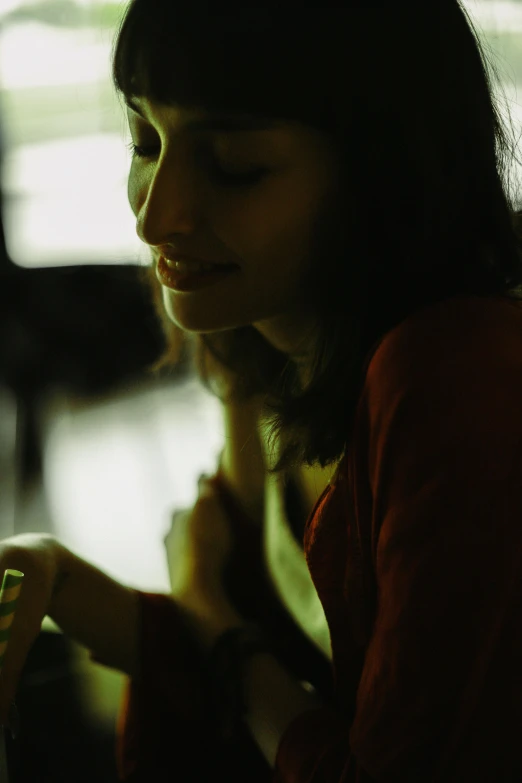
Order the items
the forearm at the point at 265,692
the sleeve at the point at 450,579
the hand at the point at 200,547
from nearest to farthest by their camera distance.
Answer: the sleeve at the point at 450,579, the forearm at the point at 265,692, the hand at the point at 200,547

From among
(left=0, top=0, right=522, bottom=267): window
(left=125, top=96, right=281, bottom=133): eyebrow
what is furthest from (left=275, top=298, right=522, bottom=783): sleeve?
(left=0, top=0, right=522, bottom=267): window

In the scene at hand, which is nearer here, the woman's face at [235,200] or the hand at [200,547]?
the woman's face at [235,200]

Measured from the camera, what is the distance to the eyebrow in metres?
0.62

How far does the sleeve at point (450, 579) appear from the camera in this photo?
1.80 ft

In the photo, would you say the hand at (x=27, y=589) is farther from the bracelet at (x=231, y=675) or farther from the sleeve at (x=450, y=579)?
the sleeve at (x=450, y=579)

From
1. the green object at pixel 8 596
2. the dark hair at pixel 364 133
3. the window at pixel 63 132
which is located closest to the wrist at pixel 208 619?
the dark hair at pixel 364 133

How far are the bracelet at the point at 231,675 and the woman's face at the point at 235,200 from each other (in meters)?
0.37

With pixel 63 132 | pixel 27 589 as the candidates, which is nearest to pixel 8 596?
pixel 27 589

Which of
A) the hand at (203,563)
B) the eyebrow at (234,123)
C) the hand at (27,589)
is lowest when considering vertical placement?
Answer: the hand at (203,563)

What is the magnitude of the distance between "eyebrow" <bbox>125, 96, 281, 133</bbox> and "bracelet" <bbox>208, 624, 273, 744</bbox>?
0.53 m

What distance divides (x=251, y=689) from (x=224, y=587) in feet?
0.63

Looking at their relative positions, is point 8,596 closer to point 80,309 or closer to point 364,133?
point 364,133

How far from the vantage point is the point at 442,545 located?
21.8 inches

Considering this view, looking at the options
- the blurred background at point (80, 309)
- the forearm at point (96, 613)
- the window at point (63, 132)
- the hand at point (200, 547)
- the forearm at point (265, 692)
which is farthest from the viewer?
the window at point (63, 132)
